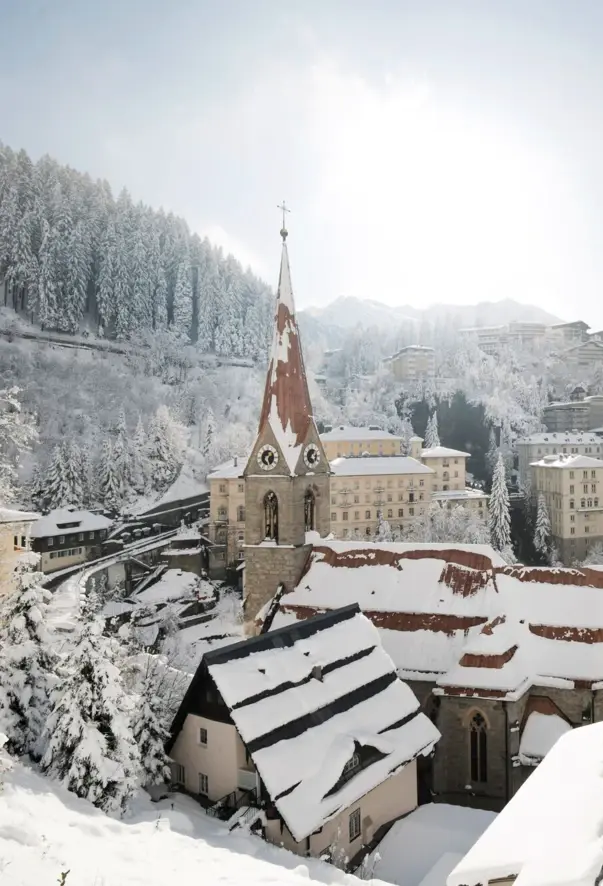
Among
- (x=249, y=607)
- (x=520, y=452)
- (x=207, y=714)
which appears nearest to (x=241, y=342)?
(x=520, y=452)

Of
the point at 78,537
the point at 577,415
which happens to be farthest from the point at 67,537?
the point at 577,415

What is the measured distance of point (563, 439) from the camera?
93.1 metres

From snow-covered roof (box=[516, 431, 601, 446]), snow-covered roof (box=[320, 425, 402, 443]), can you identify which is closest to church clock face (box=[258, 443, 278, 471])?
snow-covered roof (box=[320, 425, 402, 443])

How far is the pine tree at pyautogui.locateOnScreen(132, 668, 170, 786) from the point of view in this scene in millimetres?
15625

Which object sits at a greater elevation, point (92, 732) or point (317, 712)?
point (92, 732)

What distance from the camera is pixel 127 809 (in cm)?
1351

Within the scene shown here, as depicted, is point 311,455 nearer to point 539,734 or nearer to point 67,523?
point 539,734

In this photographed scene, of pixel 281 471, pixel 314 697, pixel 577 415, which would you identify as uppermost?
pixel 577 415

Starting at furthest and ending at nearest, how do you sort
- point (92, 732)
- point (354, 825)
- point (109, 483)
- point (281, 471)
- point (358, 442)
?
1. point (358, 442)
2. point (109, 483)
3. point (281, 471)
4. point (354, 825)
5. point (92, 732)

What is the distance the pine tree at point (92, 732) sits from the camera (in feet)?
43.5

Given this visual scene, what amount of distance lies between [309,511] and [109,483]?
48551mm

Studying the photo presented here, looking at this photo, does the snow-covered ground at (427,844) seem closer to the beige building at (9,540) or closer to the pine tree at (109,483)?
the beige building at (9,540)

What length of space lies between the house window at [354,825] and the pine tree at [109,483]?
56204 millimetres

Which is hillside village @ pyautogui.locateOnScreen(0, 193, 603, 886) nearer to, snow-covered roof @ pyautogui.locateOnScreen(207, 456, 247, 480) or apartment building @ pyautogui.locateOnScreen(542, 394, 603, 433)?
snow-covered roof @ pyautogui.locateOnScreen(207, 456, 247, 480)
